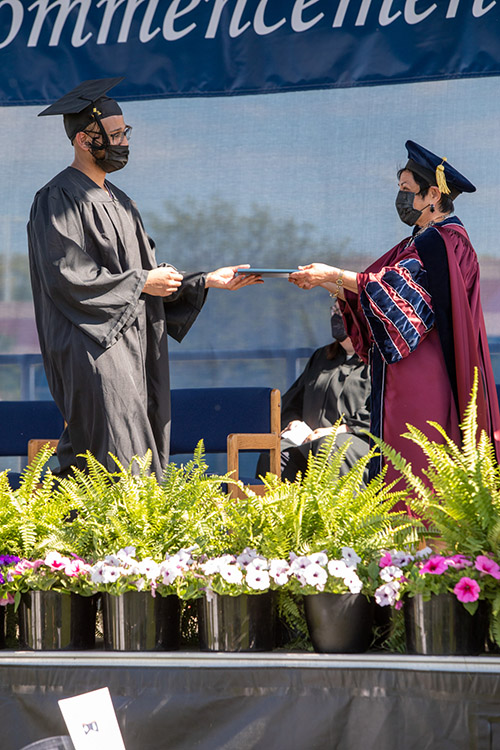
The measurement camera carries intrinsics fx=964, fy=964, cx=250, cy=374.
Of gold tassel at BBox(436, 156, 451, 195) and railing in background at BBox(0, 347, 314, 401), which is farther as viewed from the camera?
railing in background at BBox(0, 347, 314, 401)

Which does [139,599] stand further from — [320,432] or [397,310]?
[320,432]

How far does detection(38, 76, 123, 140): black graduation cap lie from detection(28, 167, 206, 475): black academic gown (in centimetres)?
18

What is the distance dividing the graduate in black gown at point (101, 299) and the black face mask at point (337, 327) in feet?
4.57

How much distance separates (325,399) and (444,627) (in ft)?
11.4

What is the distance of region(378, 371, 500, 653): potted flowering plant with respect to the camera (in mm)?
1641

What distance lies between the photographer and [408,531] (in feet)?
6.13

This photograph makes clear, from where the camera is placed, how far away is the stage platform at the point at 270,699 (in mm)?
1558

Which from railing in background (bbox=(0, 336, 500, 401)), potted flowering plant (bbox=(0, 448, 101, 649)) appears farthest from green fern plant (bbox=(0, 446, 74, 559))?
railing in background (bbox=(0, 336, 500, 401))

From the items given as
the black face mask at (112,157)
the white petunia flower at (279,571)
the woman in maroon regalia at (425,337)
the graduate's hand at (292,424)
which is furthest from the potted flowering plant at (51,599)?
the graduate's hand at (292,424)

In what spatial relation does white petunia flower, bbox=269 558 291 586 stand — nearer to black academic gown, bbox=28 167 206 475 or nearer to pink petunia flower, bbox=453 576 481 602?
pink petunia flower, bbox=453 576 481 602

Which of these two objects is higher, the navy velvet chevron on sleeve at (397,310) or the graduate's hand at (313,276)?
the graduate's hand at (313,276)

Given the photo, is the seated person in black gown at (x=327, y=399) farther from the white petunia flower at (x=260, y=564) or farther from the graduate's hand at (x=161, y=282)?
the white petunia flower at (x=260, y=564)

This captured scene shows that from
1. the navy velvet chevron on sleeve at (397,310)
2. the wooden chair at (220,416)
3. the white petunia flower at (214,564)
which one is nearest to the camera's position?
the white petunia flower at (214,564)

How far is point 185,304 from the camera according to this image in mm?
3748
